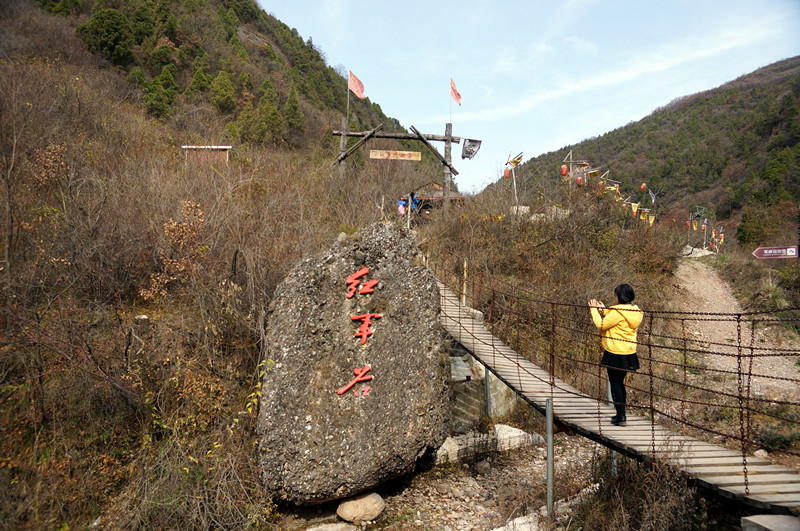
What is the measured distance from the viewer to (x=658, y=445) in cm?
344

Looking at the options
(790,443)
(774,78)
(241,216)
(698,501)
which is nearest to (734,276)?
(790,443)

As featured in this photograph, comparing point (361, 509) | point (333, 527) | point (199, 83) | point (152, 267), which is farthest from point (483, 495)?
point (199, 83)

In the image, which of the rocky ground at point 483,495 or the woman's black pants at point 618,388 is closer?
the woman's black pants at point 618,388

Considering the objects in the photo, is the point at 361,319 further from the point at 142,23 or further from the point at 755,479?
the point at 142,23

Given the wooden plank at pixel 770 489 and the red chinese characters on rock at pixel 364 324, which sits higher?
the red chinese characters on rock at pixel 364 324

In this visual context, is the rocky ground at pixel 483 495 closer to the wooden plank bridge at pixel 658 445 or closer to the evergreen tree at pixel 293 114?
the wooden plank bridge at pixel 658 445

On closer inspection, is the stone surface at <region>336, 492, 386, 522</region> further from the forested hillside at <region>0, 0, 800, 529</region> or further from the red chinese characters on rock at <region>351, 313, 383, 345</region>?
the red chinese characters on rock at <region>351, 313, 383, 345</region>

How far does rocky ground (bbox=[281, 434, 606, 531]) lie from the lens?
14.3 feet

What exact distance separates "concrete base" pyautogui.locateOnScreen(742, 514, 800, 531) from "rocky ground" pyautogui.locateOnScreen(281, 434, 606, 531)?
1.93m

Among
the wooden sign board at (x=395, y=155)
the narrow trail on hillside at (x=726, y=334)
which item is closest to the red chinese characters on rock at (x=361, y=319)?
the narrow trail on hillside at (x=726, y=334)

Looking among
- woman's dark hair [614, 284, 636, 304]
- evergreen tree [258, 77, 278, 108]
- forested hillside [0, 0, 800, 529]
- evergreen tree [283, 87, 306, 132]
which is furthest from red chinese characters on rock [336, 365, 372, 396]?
evergreen tree [283, 87, 306, 132]

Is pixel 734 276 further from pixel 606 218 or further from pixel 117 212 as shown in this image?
pixel 117 212

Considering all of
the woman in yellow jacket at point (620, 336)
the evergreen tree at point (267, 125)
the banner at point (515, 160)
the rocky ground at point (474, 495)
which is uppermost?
the evergreen tree at point (267, 125)

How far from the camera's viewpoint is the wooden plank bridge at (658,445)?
2.77 metres
